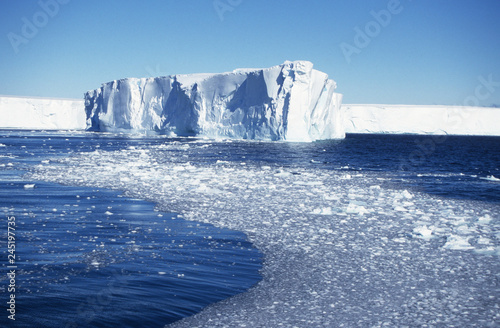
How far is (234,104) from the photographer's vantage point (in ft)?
110

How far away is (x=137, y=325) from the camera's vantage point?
9.82ft

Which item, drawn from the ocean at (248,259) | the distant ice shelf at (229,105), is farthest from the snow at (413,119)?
the ocean at (248,259)

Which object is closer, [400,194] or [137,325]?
[137,325]

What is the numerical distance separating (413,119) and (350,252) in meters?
59.9

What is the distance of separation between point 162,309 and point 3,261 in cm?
187

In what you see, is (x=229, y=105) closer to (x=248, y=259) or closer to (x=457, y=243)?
(x=457, y=243)

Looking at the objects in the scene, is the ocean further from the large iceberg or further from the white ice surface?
the large iceberg

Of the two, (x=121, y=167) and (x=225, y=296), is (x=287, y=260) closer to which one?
(x=225, y=296)

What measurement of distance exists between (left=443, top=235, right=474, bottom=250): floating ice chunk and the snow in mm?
54030

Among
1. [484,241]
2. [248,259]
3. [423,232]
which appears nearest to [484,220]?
[484,241]

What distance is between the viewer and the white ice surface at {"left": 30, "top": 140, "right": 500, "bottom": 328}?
10.6ft

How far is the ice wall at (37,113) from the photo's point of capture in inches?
2133

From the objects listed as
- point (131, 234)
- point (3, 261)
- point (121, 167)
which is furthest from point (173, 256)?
point (121, 167)

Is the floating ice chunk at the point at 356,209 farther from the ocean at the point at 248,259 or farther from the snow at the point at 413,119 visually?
the snow at the point at 413,119
